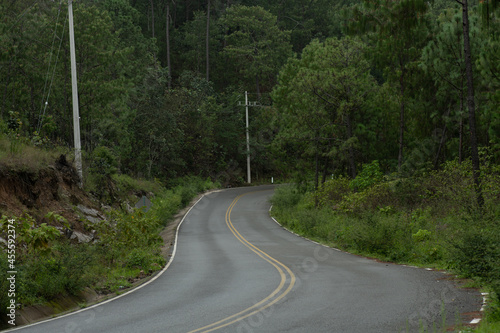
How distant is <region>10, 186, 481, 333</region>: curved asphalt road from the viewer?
383 inches

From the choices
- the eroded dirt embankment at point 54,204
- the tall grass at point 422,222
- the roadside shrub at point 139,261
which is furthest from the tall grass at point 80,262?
the tall grass at point 422,222

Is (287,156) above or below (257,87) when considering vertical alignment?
below

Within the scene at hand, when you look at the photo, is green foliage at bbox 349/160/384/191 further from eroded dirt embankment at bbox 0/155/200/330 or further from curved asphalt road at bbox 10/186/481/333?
eroded dirt embankment at bbox 0/155/200/330

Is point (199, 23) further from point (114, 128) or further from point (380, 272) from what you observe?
point (380, 272)

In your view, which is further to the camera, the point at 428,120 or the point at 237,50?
the point at 237,50

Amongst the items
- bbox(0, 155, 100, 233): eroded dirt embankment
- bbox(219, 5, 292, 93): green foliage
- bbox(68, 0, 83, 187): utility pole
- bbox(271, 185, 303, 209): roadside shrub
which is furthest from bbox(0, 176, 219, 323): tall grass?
bbox(219, 5, 292, 93): green foliage

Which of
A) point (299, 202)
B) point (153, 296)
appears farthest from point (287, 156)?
point (153, 296)

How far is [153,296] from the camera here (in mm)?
13500

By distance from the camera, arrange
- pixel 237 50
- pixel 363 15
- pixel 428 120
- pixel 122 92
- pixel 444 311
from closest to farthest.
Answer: pixel 444 311 < pixel 363 15 < pixel 428 120 < pixel 122 92 < pixel 237 50

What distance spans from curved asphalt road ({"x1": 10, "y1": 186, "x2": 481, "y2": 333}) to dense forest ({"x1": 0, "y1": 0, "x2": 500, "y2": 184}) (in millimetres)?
7387

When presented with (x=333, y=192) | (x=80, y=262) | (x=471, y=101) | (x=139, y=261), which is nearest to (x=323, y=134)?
(x=333, y=192)

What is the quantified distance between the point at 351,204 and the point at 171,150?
29.6 metres

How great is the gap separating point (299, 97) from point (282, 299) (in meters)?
27.2

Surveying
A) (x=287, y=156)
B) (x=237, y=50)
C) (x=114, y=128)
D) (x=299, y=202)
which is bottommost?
(x=299, y=202)
